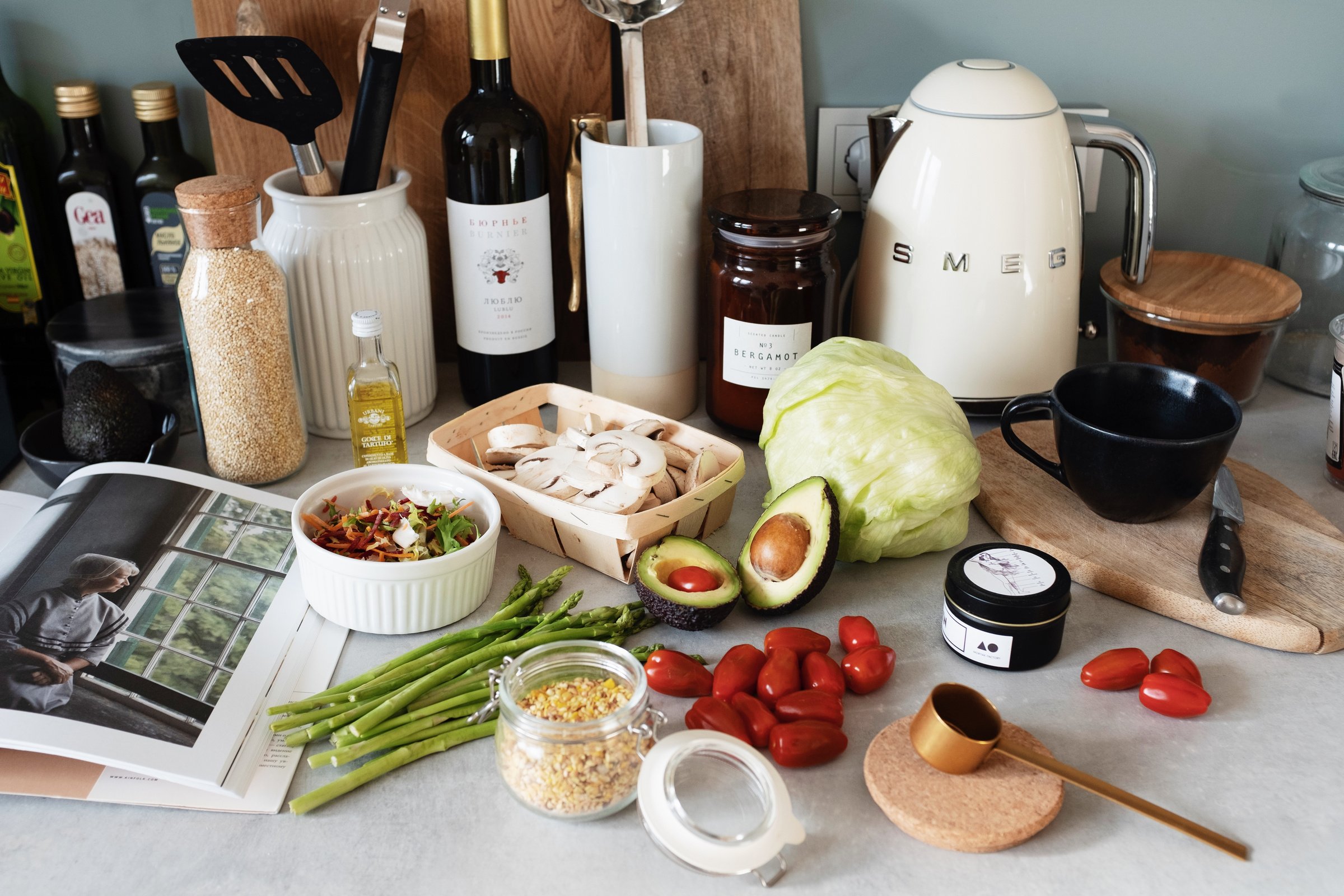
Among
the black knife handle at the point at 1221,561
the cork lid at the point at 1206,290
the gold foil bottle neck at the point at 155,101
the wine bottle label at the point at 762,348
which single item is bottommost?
the black knife handle at the point at 1221,561

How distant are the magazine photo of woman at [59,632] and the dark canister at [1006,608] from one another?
691 mm

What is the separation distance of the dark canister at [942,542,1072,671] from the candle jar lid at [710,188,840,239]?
40 centimetres

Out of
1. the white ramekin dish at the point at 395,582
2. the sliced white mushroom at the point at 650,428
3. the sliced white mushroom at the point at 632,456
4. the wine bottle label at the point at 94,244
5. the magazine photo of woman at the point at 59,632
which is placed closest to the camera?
the magazine photo of woman at the point at 59,632

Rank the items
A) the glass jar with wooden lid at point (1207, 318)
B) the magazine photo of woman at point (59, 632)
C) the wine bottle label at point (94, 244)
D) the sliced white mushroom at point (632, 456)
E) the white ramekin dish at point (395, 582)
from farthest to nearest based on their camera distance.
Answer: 1. the wine bottle label at point (94, 244)
2. the glass jar with wooden lid at point (1207, 318)
3. the sliced white mushroom at point (632, 456)
4. the white ramekin dish at point (395, 582)
5. the magazine photo of woman at point (59, 632)

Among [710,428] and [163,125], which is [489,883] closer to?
[710,428]

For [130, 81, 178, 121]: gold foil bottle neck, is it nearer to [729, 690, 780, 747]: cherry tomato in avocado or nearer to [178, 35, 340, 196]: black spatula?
[178, 35, 340, 196]: black spatula

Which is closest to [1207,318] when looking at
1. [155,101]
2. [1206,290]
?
[1206,290]

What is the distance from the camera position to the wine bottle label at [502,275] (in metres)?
1.19

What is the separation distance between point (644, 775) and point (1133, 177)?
90cm

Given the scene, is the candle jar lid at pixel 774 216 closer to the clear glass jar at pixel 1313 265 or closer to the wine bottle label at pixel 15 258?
the clear glass jar at pixel 1313 265

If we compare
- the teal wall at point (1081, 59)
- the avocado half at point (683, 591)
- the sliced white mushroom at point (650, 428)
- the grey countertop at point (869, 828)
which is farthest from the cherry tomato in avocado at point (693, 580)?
the teal wall at point (1081, 59)

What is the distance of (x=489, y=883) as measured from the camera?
690mm

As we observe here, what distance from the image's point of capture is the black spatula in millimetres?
1071

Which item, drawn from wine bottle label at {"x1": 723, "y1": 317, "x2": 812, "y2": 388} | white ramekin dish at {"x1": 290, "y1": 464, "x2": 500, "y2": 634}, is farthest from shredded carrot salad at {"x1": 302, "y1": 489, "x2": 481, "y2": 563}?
wine bottle label at {"x1": 723, "y1": 317, "x2": 812, "y2": 388}
